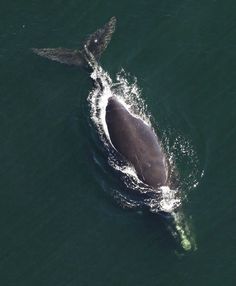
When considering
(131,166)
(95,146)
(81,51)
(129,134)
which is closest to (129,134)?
(129,134)

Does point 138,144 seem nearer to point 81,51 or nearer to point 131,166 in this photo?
point 131,166

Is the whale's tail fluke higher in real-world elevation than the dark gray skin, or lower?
higher

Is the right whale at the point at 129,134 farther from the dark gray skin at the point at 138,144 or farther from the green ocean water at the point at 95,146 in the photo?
the green ocean water at the point at 95,146

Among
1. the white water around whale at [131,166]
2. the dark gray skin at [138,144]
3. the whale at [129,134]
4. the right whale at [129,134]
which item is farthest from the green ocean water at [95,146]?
the dark gray skin at [138,144]

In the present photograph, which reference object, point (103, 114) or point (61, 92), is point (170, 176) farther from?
point (61, 92)

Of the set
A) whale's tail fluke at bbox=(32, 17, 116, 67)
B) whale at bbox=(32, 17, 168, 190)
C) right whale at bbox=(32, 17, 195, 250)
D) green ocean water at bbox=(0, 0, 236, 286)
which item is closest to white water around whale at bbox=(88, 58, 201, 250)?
right whale at bbox=(32, 17, 195, 250)

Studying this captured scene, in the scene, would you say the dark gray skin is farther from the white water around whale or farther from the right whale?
the white water around whale

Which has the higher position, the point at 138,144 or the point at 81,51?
the point at 81,51
